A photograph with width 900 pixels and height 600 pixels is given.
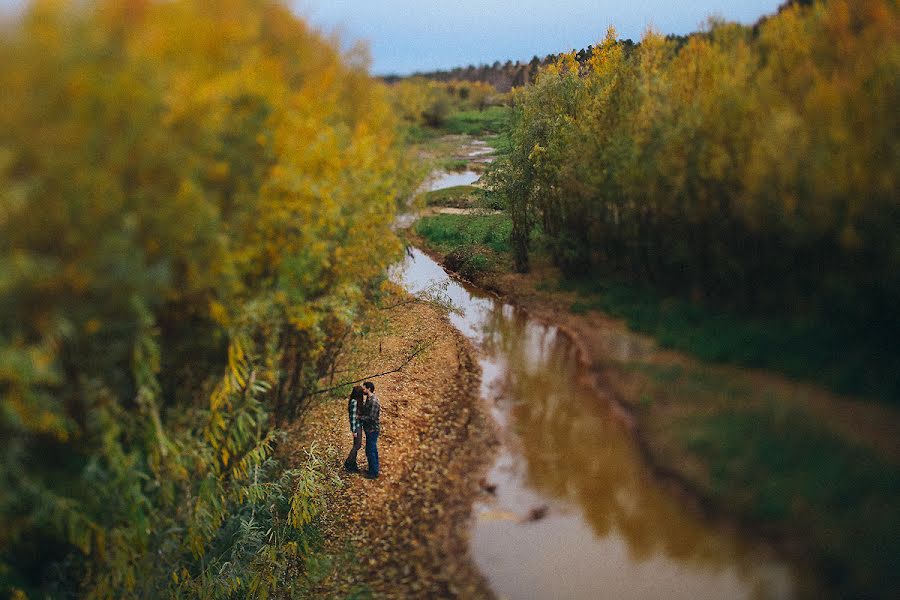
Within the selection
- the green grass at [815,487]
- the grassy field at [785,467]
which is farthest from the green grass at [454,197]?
the green grass at [815,487]

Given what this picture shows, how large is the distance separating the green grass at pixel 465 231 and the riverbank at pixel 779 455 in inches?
593

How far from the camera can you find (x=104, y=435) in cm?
776

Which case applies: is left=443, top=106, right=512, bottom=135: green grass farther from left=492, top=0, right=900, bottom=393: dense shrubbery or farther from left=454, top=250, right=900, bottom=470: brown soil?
left=492, top=0, right=900, bottom=393: dense shrubbery

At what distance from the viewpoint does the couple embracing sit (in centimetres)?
1402

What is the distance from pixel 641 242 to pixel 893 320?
239 inches

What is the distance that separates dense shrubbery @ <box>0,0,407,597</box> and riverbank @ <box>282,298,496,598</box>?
6.26 feet

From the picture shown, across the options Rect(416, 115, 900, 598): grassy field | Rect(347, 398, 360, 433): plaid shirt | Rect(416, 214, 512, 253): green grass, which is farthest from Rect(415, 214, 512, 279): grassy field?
Rect(416, 115, 900, 598): grassy field

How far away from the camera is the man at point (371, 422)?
14.0m

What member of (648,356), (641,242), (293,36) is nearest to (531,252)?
(641,242)

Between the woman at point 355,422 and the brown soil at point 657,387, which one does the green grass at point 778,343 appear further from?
the woman at point 355,422

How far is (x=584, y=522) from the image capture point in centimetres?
1154

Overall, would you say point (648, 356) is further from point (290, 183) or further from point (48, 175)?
point (48, 175)

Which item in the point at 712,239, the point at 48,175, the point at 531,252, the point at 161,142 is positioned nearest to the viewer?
the point at 48,175

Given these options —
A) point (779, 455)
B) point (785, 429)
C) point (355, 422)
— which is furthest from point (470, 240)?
point (779, 455)
